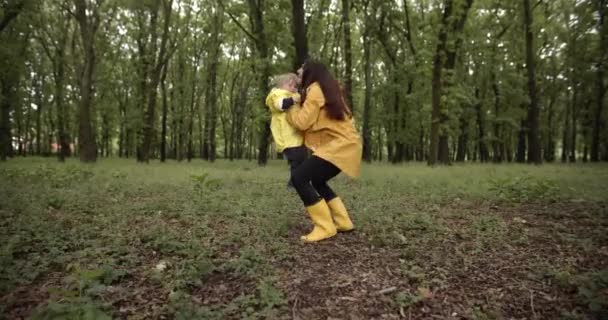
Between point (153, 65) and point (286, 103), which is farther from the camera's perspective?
point (153, 65)

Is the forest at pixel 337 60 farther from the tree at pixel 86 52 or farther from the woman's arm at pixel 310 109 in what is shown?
the woman's arm at pixel 310 109

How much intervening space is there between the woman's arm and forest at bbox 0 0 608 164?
26.4ft

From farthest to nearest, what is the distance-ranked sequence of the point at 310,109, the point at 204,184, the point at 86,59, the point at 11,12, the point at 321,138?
the point at 86,59 < the point at 11,12 < the point at 204,184 < the point at 321,138 < the point at 310,109

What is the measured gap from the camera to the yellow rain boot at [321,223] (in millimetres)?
4664

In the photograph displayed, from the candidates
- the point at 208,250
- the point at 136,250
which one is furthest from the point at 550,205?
the point at 136,250

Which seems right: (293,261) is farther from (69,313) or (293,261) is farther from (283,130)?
(69,313)

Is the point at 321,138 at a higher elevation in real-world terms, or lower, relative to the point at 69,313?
higher

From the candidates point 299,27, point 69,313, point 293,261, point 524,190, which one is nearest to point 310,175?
point 293,261

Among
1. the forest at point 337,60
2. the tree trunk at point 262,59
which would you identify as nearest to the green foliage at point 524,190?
the forest at point 337,60

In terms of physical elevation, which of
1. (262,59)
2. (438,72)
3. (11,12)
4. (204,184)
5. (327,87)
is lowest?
(204,184)

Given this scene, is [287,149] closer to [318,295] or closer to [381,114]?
[318,295]

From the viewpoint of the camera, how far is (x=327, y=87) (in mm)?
4566

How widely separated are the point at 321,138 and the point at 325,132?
9cm

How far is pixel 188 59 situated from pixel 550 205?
3175 centimetres
